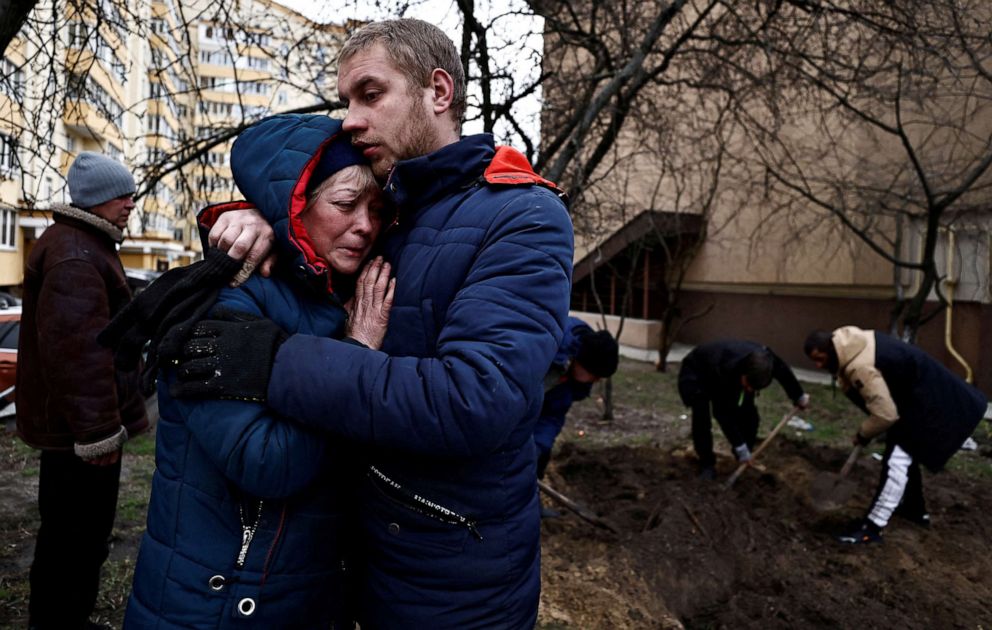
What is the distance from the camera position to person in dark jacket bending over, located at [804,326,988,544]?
5.05 m

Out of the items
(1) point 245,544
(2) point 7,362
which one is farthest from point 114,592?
(2) point 7,362

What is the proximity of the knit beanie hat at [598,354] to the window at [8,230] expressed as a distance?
20795 millimetres

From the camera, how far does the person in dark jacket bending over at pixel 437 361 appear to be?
112 cm

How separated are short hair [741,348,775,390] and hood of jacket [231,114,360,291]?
5308 millimetres

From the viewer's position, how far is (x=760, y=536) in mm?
4992

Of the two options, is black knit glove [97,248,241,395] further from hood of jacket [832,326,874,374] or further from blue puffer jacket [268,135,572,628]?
hood of jacket [832,326,874,374]

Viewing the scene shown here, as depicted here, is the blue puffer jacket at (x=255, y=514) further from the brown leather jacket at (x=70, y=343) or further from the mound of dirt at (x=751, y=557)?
the mound of dirt at (x=751, y=557)

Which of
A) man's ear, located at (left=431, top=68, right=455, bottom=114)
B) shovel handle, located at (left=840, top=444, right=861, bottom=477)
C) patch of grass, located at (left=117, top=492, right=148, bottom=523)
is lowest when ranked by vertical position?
patch of grass, located at (left=117, top=492, right=148, bottom=523)

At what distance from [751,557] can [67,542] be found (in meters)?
4.15

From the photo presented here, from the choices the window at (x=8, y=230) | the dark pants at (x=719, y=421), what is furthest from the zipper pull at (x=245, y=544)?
the window at (x=8, y=230)

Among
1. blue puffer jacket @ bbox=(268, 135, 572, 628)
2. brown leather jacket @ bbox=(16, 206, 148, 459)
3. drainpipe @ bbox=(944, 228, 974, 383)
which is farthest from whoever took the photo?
drainpipe @ bbox=(944, 228, 974, 383)

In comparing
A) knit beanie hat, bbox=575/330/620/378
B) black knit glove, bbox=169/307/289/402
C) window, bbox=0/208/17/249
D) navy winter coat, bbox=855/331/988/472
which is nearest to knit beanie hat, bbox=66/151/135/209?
black knit glove, bbox=169/307/289/402

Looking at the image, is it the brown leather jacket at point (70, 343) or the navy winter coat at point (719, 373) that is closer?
the brown leather jacket at point (70, 343)

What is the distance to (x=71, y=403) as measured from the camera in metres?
2.59
